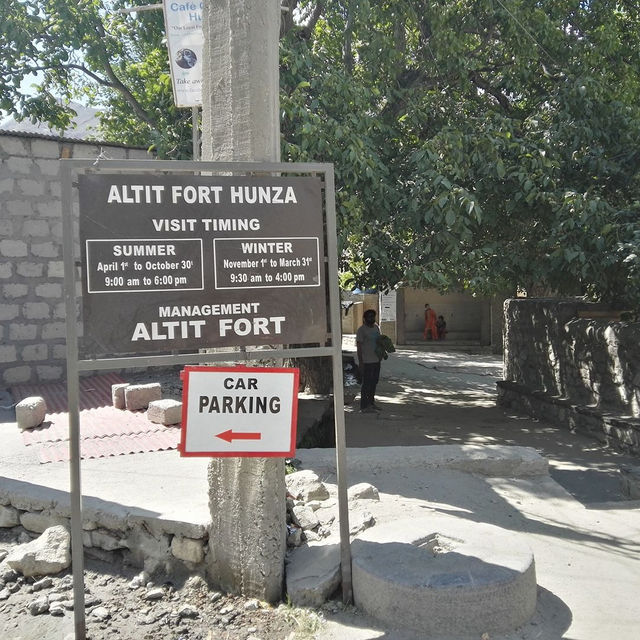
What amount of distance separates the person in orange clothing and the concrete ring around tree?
20.0m

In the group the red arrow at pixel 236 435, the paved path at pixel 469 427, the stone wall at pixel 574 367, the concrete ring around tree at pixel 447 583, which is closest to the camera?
the concrete ring around tree at pixel 447 583

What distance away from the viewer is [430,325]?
23.7 meters

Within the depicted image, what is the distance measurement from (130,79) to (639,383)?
10007 mm

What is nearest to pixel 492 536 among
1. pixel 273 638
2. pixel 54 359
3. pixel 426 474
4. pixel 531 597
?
pixel 531 597

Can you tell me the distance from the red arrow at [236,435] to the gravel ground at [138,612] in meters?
0.89

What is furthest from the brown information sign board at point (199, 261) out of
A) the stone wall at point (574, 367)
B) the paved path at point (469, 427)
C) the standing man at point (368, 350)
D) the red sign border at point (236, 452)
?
the standing man at point (368, 350)

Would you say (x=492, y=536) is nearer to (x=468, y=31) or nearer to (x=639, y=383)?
(x=639, y=383)

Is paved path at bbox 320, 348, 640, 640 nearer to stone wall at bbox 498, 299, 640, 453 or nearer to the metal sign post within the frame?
stone wall at bbox 498, 299, 640, 453

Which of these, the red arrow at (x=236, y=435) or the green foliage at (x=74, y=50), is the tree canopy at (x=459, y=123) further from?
the red arrow at (x=236, y=435)

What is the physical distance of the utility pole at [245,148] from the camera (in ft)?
12.1

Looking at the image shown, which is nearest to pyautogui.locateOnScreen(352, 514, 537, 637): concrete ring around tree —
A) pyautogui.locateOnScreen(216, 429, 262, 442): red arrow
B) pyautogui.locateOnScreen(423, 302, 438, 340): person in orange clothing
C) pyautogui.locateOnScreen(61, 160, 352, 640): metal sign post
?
pyautogui.locateOnScreen(61, 160, 352, 640): metal sign post

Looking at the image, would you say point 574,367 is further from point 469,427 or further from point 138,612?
point 138,612

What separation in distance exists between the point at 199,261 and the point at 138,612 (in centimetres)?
195

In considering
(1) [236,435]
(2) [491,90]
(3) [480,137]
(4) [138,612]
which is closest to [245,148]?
(1) [236,435]
